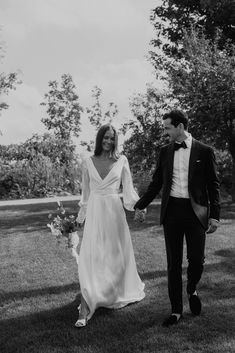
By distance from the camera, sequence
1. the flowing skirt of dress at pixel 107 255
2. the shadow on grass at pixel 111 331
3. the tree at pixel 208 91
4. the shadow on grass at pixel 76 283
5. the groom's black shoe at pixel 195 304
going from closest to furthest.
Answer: the shadow on grass at pixel 111 331
the groom's black shoe at pixel 195 304
the flowing skirt of dress at pixel 107 255
the shadow on grass at pixel 76 283
the tree at pixel 208 91

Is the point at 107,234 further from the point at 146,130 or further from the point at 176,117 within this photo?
the point at 146,130

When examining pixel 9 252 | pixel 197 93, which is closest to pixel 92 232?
pixel 9 252

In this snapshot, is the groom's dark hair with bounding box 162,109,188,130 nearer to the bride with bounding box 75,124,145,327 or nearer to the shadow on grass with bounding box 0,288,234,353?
the bride with bounding box 75,124,145,327

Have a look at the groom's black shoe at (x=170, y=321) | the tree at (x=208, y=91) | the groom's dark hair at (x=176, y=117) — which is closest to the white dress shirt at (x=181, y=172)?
the groom's dark hair at (x=176, y=117)

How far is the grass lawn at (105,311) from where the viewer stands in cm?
479

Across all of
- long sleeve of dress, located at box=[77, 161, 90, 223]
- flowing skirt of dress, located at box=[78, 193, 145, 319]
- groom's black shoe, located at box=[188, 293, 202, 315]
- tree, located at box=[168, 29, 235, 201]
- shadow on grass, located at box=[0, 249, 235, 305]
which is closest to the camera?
groom's black shoe, located at box=[188, 293, 202, 315]

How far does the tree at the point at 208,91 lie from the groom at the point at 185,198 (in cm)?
1221

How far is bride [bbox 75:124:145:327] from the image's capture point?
6.01 metres

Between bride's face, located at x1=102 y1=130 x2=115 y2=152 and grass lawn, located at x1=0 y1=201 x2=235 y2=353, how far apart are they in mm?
1931

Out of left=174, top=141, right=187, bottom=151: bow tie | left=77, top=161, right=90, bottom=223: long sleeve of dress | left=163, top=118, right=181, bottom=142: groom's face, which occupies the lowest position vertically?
left=77, top=161, right=90, bottom=223: long sleeve of dress

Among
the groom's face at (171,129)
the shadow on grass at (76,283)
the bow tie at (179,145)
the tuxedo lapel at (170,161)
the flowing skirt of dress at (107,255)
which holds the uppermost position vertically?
the groom's face at (171,129)

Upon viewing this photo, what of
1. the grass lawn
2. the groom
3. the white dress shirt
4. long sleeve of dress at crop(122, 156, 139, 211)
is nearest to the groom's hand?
the groom

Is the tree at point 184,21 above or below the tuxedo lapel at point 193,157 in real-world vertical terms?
above

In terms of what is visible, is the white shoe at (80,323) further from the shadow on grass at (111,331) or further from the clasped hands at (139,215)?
the clasped hands at (139,215)
